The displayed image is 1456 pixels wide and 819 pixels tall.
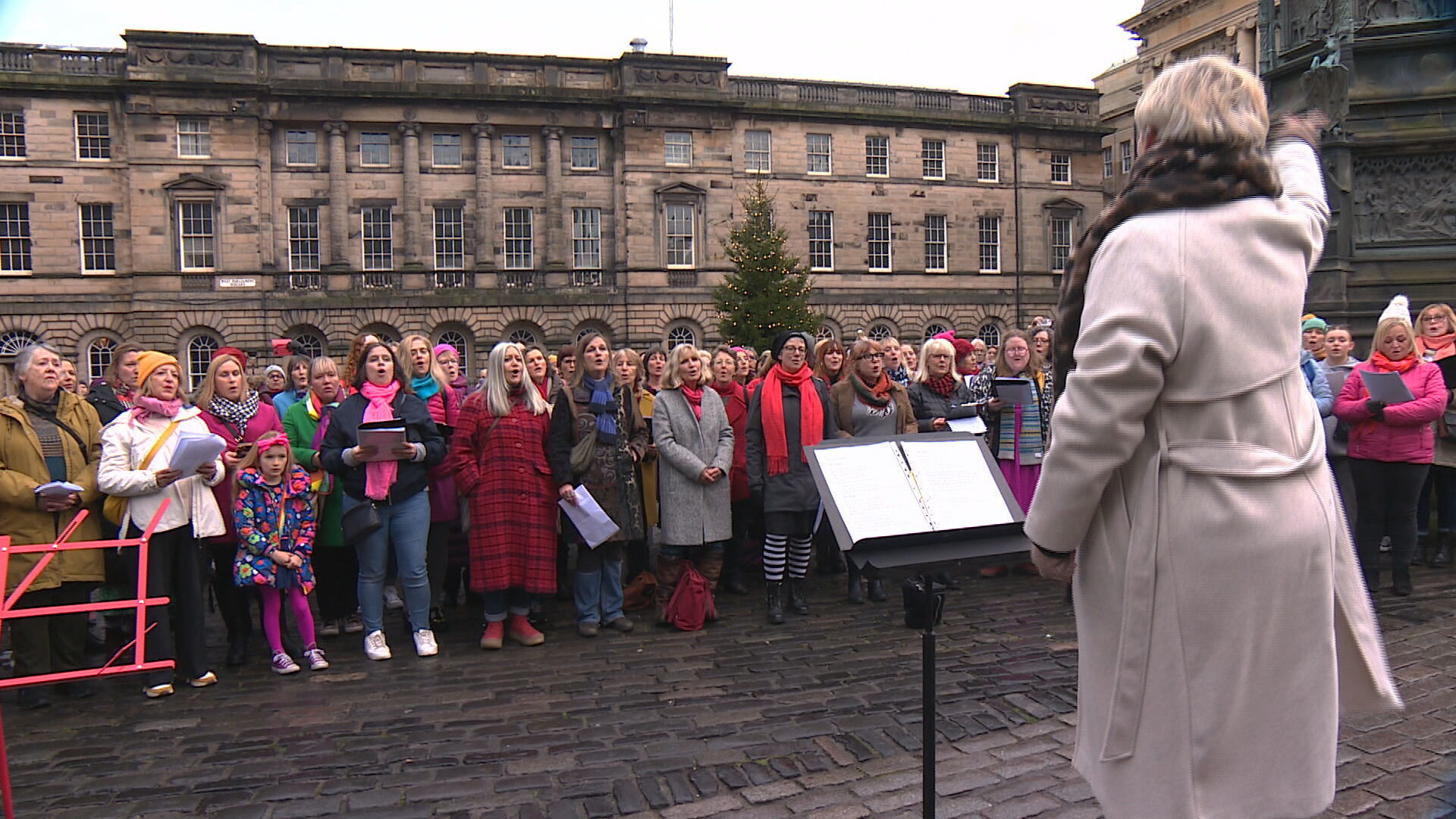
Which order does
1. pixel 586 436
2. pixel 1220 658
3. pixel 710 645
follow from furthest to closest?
pixel 586 436 → pixel 710 645 → pixel 1220 658

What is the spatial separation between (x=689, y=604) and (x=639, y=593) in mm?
888

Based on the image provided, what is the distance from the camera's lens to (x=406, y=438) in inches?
253

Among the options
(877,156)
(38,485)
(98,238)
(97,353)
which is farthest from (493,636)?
(877,156)

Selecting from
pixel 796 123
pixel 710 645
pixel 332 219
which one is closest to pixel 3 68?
pixel 332 219

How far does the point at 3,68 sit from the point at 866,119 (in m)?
33.0

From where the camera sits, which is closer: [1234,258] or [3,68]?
[1234,258]

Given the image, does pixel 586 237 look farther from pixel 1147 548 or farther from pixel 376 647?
pixel 1147 548

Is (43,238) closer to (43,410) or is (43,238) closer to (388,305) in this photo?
(388,305)

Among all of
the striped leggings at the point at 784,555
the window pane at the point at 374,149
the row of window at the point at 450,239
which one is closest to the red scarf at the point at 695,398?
the striped leggings at the point at 784,555

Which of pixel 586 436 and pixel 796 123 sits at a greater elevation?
pixel 796 123

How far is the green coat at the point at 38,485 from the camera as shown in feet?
18.5

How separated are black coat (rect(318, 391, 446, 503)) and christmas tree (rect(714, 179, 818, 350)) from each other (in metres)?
26.6

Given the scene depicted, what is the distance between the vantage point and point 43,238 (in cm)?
3459

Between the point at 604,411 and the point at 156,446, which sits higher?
the point at 604,411
